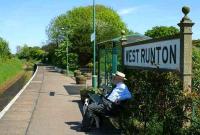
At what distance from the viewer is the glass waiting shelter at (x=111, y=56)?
16469mm

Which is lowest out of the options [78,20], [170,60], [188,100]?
[188,100]

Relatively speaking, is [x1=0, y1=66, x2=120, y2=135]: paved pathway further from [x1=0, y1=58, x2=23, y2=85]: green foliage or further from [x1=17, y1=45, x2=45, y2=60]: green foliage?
[x1=17, y1=45, x2=45, y2=60]: green foliage

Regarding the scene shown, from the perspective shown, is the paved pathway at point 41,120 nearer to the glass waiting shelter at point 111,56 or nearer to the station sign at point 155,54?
the glass waiting shelter at point 111,56

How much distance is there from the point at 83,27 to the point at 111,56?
57327 millimetres

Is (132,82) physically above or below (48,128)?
above

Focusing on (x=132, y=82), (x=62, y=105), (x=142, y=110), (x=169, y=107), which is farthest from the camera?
(x=62, y=105)

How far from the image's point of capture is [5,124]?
13.4 m

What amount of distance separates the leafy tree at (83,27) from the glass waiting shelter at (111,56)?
1932 inches

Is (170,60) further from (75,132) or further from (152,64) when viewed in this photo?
(75,132)

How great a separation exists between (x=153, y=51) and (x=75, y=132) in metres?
2.79

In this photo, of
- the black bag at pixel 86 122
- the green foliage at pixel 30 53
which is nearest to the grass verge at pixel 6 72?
the black bag at pixel 86 122

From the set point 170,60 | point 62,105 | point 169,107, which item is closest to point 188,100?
point 169,107

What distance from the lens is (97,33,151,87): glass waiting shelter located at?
16.5m

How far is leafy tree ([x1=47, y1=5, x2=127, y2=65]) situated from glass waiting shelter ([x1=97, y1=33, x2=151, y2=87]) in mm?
49072
